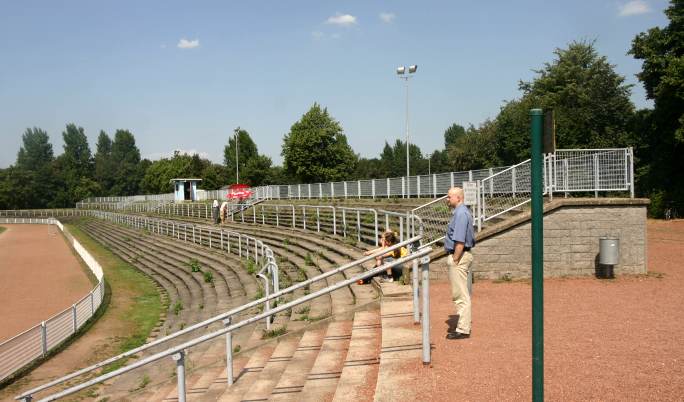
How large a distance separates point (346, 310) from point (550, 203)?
5.31m

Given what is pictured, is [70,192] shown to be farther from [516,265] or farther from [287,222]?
[516,265]

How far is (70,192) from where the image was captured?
382 ft

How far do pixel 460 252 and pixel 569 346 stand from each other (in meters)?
1.60

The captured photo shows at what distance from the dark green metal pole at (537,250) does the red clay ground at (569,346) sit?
5.14 feet

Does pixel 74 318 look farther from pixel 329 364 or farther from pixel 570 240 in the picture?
pixel 570 240

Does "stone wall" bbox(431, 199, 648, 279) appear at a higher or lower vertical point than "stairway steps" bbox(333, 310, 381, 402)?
higher

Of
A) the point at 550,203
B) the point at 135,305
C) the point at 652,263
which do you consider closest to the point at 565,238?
the point at 550,203

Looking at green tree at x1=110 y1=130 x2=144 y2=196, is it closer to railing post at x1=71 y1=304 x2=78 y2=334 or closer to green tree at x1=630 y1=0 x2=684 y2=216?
green tree at x1=630 y1=0 x2=684 y2=216

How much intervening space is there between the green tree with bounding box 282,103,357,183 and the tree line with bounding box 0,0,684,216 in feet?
0.31

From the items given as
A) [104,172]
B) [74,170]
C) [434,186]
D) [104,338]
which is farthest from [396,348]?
[104,172]

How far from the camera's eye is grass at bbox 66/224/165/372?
45.0ft

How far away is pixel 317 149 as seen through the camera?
5322cm

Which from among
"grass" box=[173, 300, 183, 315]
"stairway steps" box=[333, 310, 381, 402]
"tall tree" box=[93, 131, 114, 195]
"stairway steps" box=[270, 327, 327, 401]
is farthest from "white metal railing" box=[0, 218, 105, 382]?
"tall tree" box=[93, 131, 114, 195]

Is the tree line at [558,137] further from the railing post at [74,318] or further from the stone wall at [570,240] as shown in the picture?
the railing post at [74,318]
